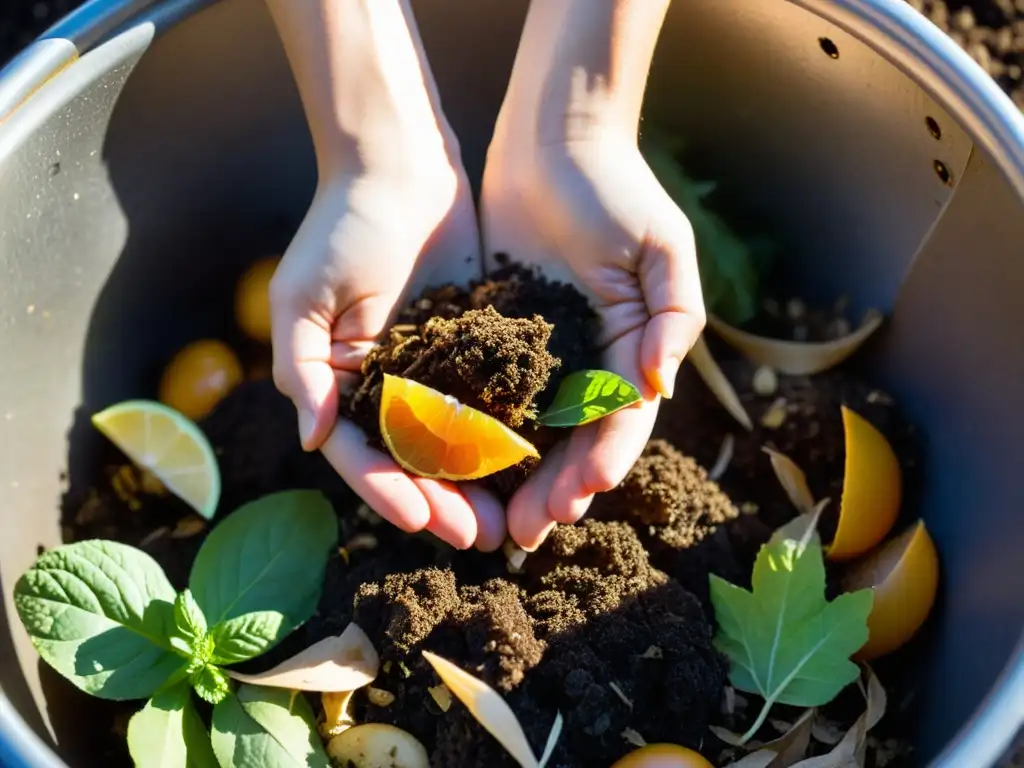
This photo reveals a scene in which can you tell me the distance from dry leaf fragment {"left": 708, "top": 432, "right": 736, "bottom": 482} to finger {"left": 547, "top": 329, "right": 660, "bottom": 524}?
23cm

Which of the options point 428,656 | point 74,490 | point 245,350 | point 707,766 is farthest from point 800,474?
point 74,490

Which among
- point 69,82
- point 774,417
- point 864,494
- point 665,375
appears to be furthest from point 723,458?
point 69,82

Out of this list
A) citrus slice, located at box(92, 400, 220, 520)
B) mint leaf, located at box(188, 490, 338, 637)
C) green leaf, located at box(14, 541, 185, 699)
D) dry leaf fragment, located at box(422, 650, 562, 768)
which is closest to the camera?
dry leaf fragment, located at box(422, 650, 562, 768)

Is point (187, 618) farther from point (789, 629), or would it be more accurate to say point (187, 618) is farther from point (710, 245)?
point (710, 245)

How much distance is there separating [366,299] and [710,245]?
1.75 feet

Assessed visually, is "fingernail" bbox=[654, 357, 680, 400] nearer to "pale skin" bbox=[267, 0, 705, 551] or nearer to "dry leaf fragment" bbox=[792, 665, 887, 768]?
"pale skin" bbox=[267, 0, 705, 551]

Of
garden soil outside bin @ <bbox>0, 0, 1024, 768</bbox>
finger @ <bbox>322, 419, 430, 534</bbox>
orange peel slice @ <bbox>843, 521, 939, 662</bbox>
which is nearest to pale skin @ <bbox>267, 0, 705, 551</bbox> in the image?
finger @ <bbox>322, 419, 430, 534</bbox>

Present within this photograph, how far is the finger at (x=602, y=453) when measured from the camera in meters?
1.12

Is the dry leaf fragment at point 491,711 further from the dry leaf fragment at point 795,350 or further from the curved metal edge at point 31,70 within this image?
the curved metal edge at point 31,70

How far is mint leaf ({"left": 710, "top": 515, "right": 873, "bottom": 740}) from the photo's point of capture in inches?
43.8

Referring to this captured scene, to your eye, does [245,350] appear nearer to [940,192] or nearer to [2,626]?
[2,626]

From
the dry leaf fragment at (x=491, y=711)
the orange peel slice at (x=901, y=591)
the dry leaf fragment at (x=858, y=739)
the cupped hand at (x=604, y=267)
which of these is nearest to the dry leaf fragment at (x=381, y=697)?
the dry leaf fragment at (x=491, y=711)

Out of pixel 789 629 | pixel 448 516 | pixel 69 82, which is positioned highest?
pixel 69 82

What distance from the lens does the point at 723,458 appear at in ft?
4.52
